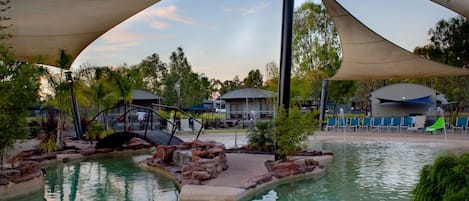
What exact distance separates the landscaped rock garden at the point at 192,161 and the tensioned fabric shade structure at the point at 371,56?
5.48m

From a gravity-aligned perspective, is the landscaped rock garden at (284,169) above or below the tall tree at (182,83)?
below

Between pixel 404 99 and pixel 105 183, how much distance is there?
19008mm

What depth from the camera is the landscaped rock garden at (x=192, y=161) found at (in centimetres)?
701

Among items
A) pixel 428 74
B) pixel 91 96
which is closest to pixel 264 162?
pixel 428 74

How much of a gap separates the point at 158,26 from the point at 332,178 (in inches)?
558

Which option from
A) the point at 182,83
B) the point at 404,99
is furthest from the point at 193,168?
the point at 182,83

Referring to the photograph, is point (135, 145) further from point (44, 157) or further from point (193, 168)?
point (193, 168)

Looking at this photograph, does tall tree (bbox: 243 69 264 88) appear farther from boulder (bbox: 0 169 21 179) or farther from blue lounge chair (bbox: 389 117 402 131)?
boulder (bbox: 0 169 21 179)

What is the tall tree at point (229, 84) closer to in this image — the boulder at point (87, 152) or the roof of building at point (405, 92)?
the roof of building at point (405, 92)

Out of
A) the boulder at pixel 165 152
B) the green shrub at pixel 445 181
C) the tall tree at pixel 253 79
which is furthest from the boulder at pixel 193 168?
the tall tree at pixel 253 79

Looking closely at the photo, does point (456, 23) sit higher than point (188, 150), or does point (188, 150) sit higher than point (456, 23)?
point (456, 23)

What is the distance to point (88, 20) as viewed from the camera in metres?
9.95

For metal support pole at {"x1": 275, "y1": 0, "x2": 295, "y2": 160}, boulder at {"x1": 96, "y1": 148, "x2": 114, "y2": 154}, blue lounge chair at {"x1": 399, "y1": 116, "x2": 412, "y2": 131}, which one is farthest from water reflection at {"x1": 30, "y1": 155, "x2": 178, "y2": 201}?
blue lounge chair at {"x1": 399, "y1": 116, "x2": 412, "y2": 131}

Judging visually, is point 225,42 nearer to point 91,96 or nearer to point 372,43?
point 91,96
